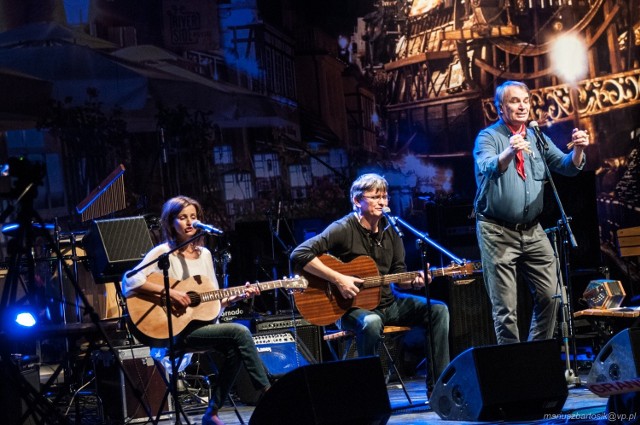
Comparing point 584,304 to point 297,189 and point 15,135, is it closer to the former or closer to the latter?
point 297,189

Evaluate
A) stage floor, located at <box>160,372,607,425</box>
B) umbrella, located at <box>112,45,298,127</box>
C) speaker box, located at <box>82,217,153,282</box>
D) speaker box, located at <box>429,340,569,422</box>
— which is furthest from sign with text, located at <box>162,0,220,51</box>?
speaker box, located at <box>429,340,569,422</box>

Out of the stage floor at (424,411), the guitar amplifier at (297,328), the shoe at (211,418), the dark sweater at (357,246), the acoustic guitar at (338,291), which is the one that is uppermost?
the dark sweater at (357,246)

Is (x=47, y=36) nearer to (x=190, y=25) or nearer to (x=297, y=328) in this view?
(x=190, y=25)

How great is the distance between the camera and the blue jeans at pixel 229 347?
19.0 feet

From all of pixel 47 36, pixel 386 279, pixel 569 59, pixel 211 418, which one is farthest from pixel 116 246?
pixel 569 59

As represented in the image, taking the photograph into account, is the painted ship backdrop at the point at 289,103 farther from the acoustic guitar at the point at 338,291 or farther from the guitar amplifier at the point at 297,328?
the acoustic guitar at the point at 338,291

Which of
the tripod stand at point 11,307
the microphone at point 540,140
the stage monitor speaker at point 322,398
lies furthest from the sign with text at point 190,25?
the stage monitor speaker at point 322,398

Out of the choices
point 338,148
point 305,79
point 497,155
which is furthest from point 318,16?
point 497,155

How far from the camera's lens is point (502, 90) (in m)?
6.08

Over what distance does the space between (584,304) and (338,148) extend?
3455mm

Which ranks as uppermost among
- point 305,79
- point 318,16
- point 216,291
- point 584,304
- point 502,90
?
point 318,16

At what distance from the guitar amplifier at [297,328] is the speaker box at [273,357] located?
0.52 ft

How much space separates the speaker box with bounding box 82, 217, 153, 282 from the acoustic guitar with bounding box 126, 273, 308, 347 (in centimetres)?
78

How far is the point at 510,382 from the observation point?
4.91 metres
